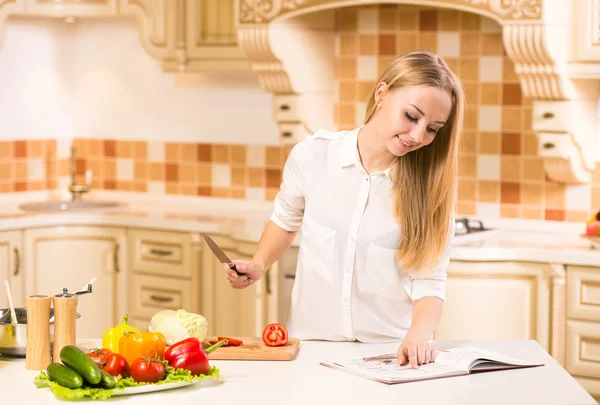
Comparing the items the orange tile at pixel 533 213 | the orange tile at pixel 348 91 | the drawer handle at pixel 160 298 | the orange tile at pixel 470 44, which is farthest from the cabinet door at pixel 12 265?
the orange tile at pixel 533 213

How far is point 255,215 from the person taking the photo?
458 cm

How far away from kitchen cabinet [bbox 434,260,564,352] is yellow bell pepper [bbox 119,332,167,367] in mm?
1831

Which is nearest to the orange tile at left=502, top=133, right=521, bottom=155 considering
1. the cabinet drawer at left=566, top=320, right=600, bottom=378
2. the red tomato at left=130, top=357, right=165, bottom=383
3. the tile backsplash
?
the tile backsplash

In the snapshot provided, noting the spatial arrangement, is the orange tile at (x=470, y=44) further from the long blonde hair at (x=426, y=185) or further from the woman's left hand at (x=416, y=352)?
the woman's left hand at (x=416, y=352)

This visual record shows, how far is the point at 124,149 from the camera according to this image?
16.7 ft

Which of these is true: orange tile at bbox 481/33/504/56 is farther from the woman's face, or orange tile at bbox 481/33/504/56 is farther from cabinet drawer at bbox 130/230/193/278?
the woman's face

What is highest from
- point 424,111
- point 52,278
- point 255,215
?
point 424,111

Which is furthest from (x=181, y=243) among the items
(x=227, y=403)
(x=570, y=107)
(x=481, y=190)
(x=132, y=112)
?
(x=227, y=403)

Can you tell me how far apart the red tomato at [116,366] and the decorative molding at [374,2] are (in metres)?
2.19

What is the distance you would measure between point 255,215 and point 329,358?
7.78 ft

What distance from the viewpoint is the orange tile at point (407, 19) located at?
428cm

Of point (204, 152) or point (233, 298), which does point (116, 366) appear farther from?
point (204, 152)

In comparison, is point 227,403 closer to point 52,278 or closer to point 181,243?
point 181,243

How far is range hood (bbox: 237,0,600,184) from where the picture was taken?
364 cm
